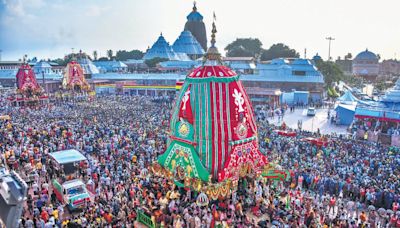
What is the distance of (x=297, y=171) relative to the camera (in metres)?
14.5

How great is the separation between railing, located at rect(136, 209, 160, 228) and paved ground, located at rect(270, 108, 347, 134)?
1765 cm

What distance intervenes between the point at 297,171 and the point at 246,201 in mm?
3986

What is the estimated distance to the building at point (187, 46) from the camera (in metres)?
64.3

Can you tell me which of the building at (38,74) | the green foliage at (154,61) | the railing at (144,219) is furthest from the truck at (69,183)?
the building at (38,74)

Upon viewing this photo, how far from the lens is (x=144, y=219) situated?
10.6m

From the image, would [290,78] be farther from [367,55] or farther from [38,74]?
[367,55]

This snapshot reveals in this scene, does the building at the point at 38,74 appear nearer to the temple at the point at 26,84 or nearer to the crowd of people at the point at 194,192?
the temple at the point at 26,84

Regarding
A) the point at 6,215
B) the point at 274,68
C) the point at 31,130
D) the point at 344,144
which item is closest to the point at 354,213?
the point at 344,144

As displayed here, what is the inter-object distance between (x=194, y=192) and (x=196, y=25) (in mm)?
64870

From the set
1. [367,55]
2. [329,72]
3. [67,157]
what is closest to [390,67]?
[367,55]

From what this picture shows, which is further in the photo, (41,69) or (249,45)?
(249,45)

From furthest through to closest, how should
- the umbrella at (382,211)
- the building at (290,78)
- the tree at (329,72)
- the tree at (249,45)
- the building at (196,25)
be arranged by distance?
the tree at (249,45) → the building at (196,25) → the tree at (329,72) → the building at (290,78) → the umbrella at (382,211)

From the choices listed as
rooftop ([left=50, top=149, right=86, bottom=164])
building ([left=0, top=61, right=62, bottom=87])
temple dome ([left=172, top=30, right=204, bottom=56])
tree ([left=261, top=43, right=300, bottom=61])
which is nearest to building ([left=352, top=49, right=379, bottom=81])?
tree ([left=261, top=43, right=300, bottom=61])

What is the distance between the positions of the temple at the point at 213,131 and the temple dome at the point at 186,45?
53981 millimetres
